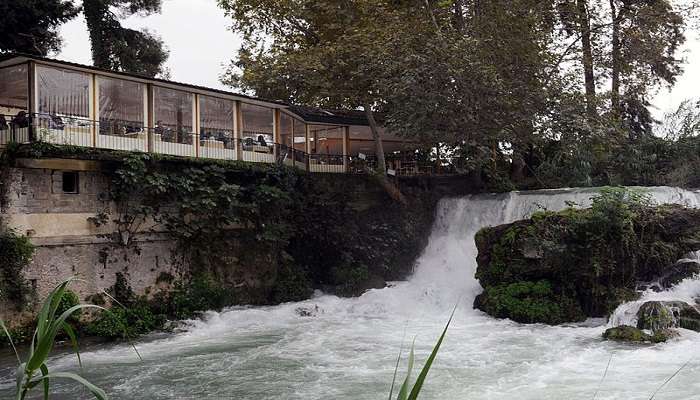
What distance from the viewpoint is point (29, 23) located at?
21.7m

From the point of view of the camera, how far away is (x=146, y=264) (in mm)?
15875

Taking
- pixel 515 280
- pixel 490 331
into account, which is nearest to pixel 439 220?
pixel 515 280

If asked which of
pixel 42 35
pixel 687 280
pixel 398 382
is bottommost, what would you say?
pixel 398 382

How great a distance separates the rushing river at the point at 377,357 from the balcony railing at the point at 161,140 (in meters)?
4.82

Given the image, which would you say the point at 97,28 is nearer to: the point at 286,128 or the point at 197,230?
the point at 286,128

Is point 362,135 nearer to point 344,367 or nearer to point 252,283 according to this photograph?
point 252,283

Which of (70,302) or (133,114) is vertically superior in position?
(133,114)

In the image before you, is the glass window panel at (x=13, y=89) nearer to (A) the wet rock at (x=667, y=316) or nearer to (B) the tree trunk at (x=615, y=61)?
(A) the wet rock at (x=667, y=316)

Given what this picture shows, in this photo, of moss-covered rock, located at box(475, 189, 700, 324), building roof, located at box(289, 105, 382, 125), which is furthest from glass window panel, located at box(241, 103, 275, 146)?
moss-covered rock, located at box(475, 189, 700, 324)

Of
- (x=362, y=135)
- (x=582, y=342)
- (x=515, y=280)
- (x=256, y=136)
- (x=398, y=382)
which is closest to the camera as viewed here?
(x=398, y=382)

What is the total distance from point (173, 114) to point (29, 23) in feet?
26.1

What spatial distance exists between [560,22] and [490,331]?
14.6 meters

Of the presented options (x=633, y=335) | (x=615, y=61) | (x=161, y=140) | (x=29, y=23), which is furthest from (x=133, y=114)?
(x=615, y=61)

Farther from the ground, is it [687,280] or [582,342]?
[687,280]
